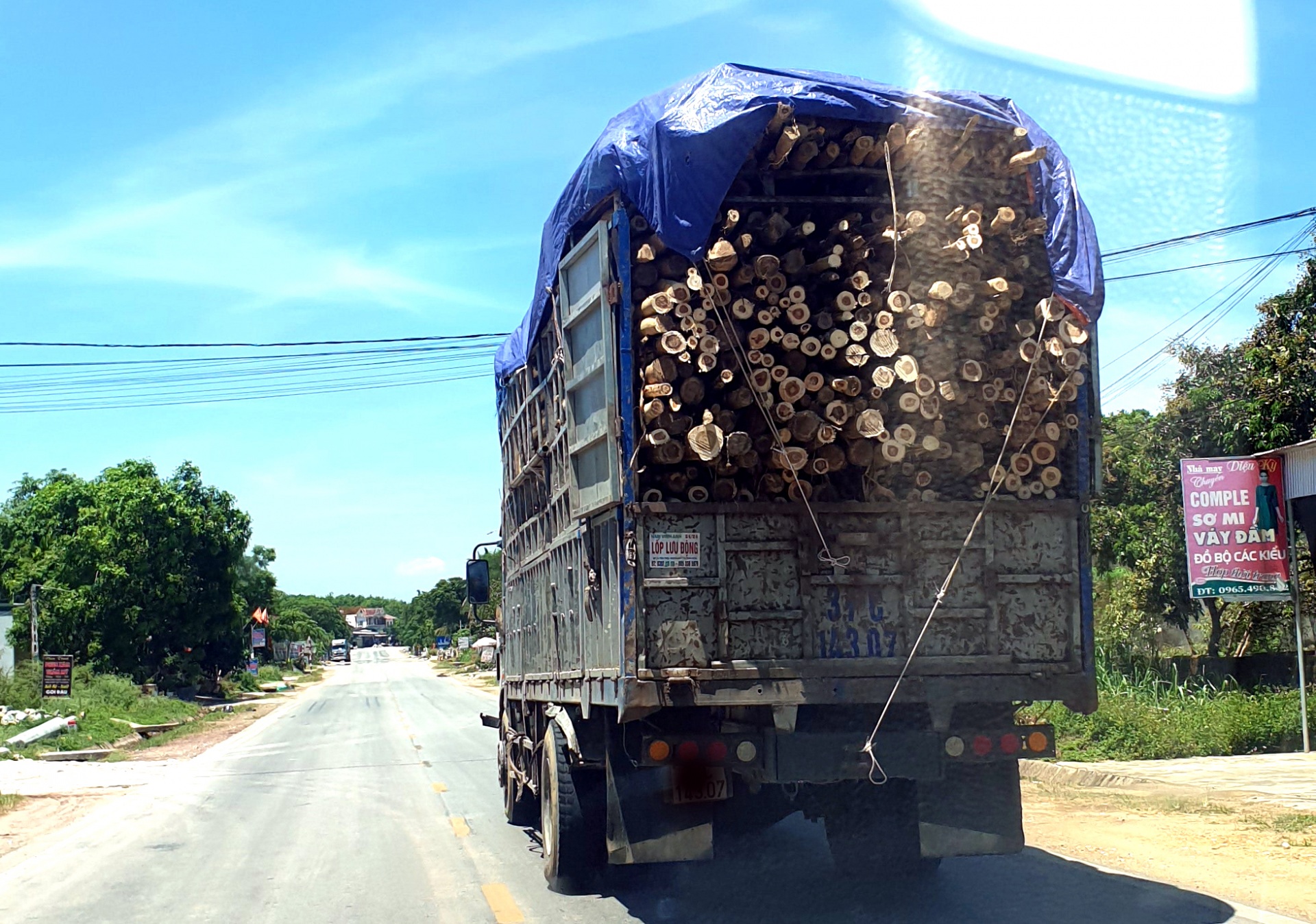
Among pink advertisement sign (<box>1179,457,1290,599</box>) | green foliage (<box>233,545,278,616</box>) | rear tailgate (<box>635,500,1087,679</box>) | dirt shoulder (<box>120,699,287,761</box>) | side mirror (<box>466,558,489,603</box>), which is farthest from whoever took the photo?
green foliage (<box>233,545,278,616</box>)

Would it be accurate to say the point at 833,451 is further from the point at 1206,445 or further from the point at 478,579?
the point at 1206,445

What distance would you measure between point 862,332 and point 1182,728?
999cm

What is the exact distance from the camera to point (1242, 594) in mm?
13938

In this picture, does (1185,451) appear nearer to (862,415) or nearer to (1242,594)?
(1242,594)

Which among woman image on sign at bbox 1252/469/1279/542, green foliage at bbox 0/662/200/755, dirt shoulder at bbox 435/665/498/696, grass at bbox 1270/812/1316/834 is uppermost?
woman image on sign at bbox 1252/469/1279/542

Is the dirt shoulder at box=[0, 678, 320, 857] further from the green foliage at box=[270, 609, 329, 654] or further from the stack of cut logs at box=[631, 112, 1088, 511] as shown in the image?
the green foliage at box=[270, 609, 329, 654]

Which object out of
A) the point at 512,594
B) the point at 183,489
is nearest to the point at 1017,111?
the point at 512,594

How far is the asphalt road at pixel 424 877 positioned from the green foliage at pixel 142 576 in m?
26.8

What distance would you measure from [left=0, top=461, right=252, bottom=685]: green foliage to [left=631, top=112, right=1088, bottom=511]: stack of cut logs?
37115mm

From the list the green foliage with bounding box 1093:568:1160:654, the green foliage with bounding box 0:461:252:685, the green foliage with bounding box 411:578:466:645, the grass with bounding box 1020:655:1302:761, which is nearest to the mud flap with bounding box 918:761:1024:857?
the grass with bounding box 1020:655:1302:761

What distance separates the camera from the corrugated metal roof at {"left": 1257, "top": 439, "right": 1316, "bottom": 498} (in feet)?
44.8

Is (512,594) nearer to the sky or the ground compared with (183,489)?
nearer to the ground

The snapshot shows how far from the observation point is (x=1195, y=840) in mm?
8859

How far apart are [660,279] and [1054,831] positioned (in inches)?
242
